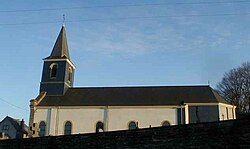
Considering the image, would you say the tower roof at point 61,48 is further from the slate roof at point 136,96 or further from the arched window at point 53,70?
the slate roof at point 136,96

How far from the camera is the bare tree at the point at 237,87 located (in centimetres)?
4409

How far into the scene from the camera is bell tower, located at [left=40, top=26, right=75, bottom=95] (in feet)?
139

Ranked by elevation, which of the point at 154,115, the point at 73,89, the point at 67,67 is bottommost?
the point at 154,115

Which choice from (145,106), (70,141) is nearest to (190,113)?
(145,106)

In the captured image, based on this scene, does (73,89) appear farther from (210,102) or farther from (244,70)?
(244,70)

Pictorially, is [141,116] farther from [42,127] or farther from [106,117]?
[42,127]

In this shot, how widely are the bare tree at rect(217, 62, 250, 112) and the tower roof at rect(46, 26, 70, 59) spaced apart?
22.6 m

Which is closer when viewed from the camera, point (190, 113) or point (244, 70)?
point (190, 113)

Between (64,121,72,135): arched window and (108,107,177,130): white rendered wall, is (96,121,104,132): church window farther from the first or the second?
(64,121,72,135): arched window

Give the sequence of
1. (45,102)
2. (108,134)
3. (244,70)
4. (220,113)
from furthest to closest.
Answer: (244,70) → (45,102) → (220,113) → (108,134)

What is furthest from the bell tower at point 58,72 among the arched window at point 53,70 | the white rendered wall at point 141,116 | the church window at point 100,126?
the white rendered wall at point 141,116

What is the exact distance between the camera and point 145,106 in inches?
1490

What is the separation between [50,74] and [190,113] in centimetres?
1828

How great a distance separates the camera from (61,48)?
46.2m
